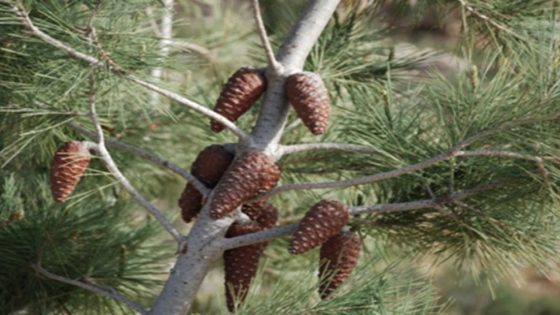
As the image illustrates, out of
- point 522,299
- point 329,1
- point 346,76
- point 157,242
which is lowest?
point 522,299

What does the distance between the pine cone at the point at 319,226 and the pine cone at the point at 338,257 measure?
0.06ft

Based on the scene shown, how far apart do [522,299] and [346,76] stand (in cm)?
271

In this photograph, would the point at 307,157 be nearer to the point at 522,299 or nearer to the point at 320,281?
the point at 320,281

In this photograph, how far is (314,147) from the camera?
4.10 feet

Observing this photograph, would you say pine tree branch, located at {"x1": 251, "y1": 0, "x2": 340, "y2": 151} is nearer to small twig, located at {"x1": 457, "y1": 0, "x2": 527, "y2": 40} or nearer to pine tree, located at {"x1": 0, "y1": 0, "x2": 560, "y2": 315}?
pine tree, located at {"x1": 0, "y1": 0, "x2": 560, "y2": 315}

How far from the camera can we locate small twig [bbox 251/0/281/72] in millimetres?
1155

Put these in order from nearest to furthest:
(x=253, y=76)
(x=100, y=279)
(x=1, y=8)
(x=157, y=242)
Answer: (x=1, y=8), (x=253, y=76), (x=100, y=279), (x=157, y=242)

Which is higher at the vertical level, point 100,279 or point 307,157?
point 307,157

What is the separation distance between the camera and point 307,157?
157 cm

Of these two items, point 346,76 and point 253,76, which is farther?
point 346,76

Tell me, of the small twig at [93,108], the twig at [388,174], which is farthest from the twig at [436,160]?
the small twig at [93,108]

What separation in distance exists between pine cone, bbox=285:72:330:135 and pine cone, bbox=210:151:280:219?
7 centimetres

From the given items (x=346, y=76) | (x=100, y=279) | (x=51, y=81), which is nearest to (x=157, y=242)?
(x=100, y=279)

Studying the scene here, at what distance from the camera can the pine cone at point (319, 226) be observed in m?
1.18
